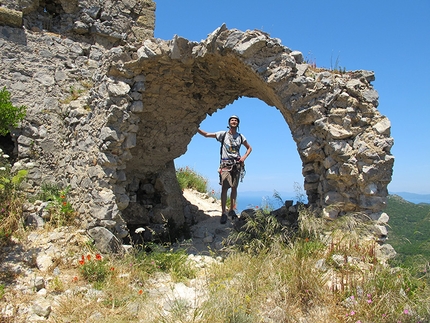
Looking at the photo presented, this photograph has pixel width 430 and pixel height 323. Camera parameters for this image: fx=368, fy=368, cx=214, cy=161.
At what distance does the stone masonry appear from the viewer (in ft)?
17.2

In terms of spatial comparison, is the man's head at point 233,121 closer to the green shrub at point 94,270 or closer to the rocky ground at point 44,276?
the rocky ground at point 44,276

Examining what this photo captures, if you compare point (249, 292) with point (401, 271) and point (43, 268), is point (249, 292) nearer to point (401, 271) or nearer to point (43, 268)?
point (401, 271)

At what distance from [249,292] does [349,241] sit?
4.83 ft

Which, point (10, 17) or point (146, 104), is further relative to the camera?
point (146, 104)

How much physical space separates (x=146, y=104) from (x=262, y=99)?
2157 mm

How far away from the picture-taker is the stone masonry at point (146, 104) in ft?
17.2

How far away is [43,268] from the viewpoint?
15.6 ft

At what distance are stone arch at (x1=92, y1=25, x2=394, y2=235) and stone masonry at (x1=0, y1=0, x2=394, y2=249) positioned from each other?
2cm

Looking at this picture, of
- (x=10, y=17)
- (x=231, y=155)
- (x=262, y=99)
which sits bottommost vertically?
(x=231, y=155)

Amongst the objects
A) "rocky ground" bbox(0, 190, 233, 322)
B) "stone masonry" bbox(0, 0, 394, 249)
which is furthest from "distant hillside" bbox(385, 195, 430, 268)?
"rocky ground" bbox(0, 190, 233, 322)

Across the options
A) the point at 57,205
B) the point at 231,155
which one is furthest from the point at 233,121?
the point at 57,205

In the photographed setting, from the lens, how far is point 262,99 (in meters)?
6.93

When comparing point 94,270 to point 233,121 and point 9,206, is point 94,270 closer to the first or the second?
point 9,206

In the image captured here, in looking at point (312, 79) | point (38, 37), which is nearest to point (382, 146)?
point (312, 79)
